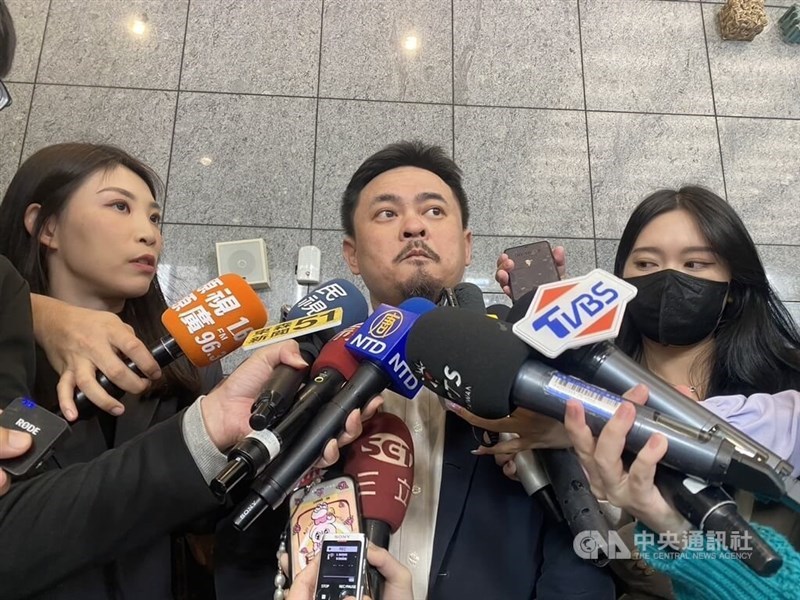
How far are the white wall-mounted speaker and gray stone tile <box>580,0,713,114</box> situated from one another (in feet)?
4.85

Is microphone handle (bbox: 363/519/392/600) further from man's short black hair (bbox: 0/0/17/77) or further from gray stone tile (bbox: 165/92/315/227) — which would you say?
gray stone tile (bbox: 165/92/315/227)

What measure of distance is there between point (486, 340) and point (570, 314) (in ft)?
0.35

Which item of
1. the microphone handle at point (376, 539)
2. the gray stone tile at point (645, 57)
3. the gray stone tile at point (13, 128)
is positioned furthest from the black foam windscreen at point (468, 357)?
the gray stone tile at point (13, 128)

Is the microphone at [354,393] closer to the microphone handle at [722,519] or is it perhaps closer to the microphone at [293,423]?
the microphone at [293,423]

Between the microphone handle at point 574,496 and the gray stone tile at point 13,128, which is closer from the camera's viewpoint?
the microphone handle at point 574,496

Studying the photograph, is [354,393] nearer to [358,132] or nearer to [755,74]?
[358,132]

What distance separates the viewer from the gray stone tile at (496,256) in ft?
7.36

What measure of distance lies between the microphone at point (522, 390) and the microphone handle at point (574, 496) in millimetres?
215

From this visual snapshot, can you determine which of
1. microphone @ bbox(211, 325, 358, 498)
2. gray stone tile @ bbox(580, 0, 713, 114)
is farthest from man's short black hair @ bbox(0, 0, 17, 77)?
gray stone tile @ bbox(580, 0, 713, 114)

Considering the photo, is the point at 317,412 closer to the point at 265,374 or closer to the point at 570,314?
the point at 265,374

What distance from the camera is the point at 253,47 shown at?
245cm

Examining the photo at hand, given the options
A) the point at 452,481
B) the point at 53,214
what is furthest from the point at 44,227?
the point at 452,481

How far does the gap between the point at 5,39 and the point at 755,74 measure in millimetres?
2732

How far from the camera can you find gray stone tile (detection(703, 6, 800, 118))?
2.51m
